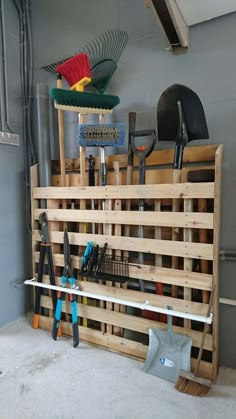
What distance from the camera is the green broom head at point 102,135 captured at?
1.94m

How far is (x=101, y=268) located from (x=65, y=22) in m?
2.08

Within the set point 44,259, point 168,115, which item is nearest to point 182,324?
point 44,259

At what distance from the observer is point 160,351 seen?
1.73 metres

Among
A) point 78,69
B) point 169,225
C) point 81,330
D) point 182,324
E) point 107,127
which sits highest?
point 78,69

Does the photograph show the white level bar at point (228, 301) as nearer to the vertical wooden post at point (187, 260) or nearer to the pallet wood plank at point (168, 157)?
the vertical wooden post at point (187, 260)

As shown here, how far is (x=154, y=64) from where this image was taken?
1992 millimetres

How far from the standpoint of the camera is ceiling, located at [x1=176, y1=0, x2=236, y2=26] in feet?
5.30

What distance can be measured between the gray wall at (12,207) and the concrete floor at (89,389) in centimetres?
53

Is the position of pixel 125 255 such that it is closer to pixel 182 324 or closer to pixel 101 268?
pixel 101 268

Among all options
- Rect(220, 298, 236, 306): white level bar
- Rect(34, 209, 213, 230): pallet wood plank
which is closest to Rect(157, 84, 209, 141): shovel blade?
Rect(34, 209, 213, 230): pallet wood plank

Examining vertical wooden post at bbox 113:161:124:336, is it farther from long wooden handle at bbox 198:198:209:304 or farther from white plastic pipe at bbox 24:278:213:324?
long wooden handle at bbox 198:198:209:304

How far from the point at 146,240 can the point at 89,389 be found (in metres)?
0.93

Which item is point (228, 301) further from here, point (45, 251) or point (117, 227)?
point (45, 251)

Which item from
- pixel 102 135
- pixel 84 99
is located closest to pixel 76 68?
pixel 84 99
